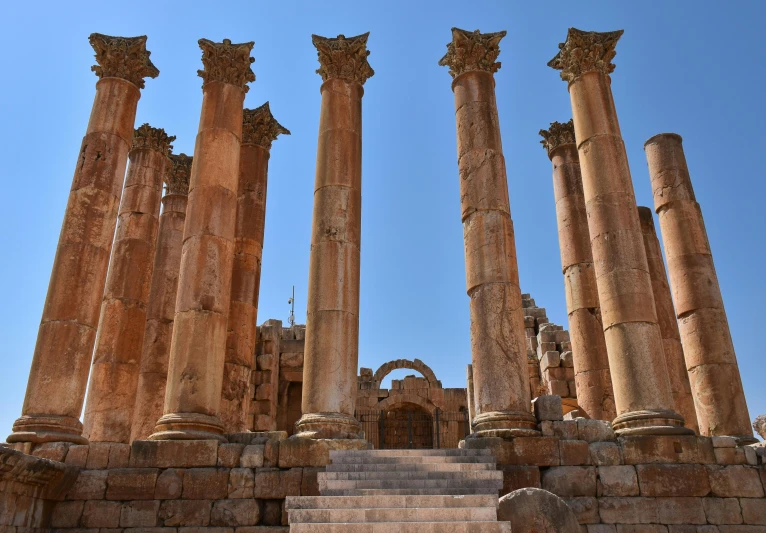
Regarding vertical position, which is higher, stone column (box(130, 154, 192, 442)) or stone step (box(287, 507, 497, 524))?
stone column (box(130, 154, 192, 442))

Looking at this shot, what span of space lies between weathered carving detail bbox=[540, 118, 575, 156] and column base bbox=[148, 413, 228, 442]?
14646mm

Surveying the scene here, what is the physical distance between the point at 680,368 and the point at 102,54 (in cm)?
1928

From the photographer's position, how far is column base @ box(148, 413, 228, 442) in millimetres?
13992

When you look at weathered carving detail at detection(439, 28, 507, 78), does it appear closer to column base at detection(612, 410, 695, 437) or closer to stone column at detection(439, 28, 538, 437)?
stone column at detection(439, 28, 538, 437)

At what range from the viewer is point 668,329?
66.5ft

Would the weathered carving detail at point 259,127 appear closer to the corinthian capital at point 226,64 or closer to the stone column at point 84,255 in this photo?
the corinthian capital at point 226,64

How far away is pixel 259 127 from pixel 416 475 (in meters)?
13.4

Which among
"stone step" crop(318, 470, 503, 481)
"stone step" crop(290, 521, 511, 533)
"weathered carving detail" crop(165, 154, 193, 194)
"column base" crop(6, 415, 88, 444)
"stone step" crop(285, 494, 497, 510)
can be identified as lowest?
"stone step" crop(290, 521, 511, 533)

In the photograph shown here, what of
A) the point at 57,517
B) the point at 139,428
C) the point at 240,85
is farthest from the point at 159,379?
the point at 240,85

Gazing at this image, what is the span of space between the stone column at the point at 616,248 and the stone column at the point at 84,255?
1211cm

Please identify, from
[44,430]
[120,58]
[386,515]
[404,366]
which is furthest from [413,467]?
[404,366]

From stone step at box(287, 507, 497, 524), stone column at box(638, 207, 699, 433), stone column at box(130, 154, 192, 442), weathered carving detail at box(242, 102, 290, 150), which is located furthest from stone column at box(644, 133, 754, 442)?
stone column at box(130, 154, 192, 442)

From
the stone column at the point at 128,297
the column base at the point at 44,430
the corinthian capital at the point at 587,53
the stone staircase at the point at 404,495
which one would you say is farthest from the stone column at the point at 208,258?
the corinthian capital at the point at 587,53

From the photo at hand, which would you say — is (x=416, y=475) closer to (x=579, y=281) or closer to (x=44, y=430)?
(x=44, y=430)
